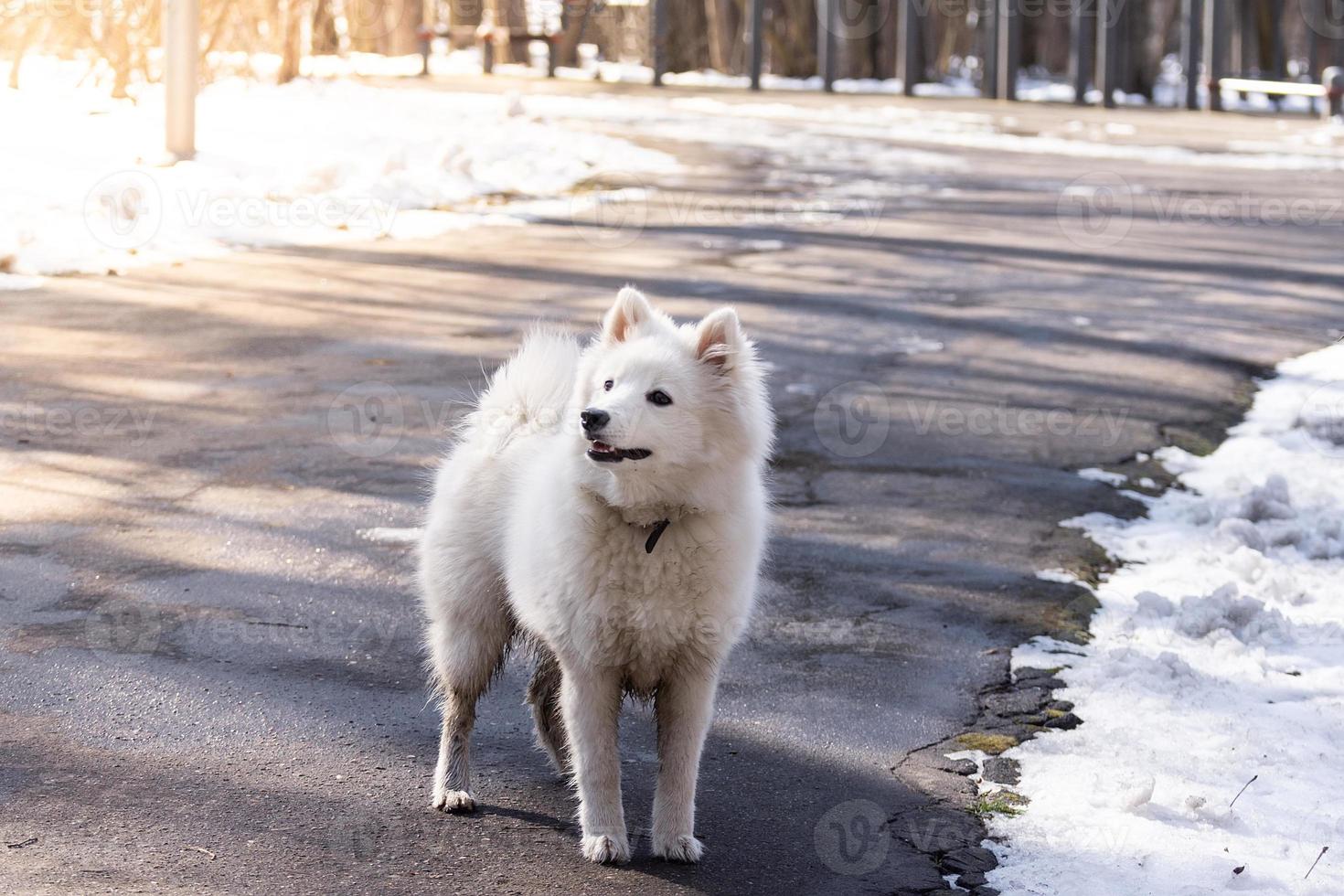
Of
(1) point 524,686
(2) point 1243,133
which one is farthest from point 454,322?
(2) point 1243,133

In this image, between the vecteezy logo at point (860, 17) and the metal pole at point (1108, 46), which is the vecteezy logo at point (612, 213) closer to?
the metal pole at point (1108, 46)

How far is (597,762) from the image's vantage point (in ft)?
15.3

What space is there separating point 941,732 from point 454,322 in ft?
23.9

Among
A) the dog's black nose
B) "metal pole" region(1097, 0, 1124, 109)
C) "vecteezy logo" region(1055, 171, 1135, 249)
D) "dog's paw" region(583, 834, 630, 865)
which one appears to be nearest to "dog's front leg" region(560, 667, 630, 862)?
"dog's paw" region(583, 834, 630, 865)

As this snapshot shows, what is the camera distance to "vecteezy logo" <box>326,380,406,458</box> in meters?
9.15

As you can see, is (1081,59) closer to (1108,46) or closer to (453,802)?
(1108,46)

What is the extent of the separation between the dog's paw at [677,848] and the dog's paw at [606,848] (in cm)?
10

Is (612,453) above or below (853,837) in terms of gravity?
above

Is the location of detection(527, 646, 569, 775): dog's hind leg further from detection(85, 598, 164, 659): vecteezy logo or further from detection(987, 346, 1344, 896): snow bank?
detection(85, 598, 164, 659): vecteezy logo

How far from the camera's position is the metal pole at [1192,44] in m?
33.5

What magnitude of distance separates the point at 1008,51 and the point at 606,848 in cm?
3313

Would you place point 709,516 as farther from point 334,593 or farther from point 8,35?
point 8,35

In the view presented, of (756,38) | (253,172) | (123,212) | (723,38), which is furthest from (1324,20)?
(123,212)

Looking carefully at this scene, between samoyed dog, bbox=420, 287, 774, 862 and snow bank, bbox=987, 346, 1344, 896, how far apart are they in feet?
3.62
